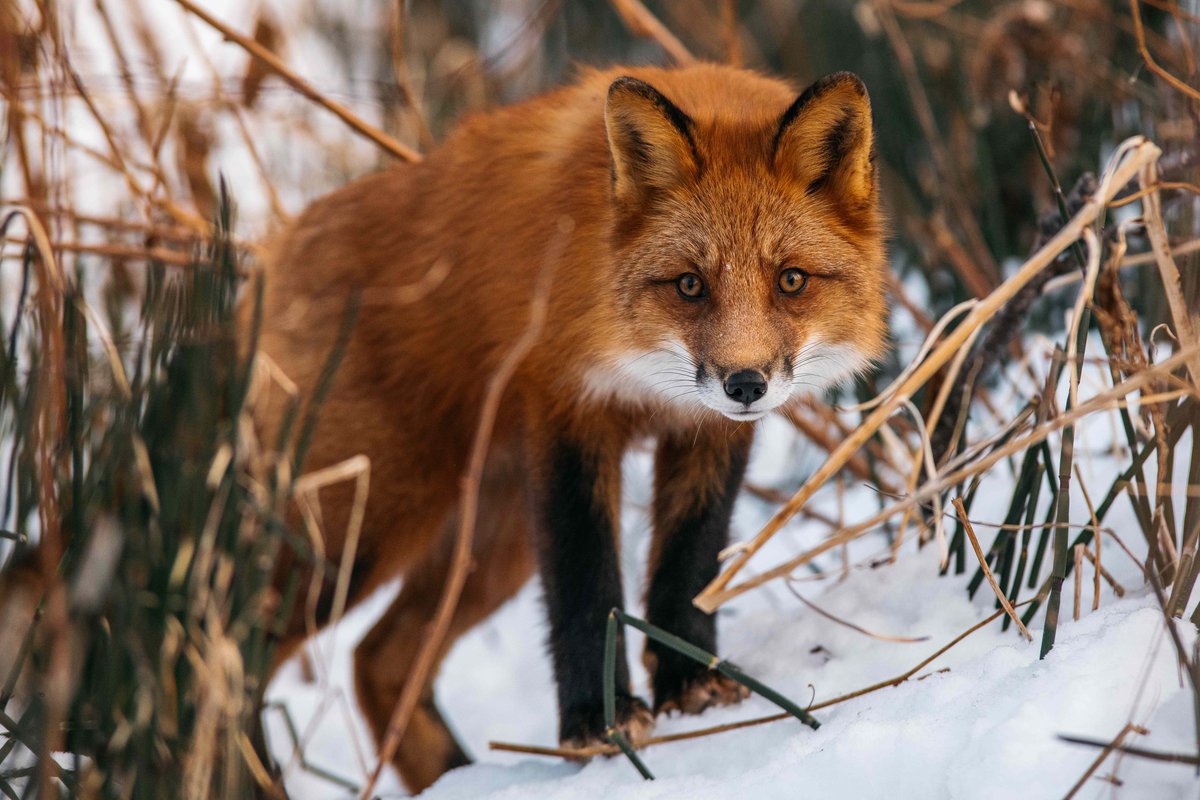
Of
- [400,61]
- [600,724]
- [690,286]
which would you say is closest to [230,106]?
[400,61]

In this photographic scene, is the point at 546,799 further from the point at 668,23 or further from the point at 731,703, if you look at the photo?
the point at 668,23

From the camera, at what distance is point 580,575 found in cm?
304

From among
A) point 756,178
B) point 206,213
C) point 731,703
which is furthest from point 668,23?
point 731,703

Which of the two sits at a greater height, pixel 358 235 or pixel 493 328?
pixel 358 235

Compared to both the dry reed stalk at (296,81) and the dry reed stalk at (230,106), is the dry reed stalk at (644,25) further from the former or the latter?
the dry reed stalk at (230,106)

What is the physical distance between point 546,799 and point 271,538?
0.88 m

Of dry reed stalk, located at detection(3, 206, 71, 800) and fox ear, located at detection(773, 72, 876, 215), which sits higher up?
fox ear, located at detection(773, 72, 876, 215)

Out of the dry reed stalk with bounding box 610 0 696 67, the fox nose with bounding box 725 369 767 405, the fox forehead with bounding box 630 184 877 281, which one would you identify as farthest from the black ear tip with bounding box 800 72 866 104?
the dry reed stalk with bounding box 610 0 696 67

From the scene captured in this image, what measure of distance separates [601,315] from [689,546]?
0.71m

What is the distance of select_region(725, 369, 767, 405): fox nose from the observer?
2.65 m

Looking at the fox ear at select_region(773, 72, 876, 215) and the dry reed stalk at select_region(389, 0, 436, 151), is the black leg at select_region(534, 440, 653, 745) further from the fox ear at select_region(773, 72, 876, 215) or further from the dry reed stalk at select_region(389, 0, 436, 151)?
the dry reed stalk at select_region(389, 0, 436, 151)

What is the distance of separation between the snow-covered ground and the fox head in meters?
0.67

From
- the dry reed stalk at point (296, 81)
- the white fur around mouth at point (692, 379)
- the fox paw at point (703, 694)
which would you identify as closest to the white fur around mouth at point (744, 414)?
the white fur around mouth at point (692, 379)

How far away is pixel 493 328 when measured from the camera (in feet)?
10.9
